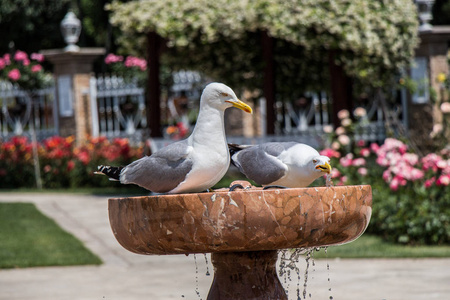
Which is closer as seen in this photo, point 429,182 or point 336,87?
point 429,182

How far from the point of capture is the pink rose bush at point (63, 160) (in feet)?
47.5

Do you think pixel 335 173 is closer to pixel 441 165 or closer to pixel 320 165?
pixel 441 165

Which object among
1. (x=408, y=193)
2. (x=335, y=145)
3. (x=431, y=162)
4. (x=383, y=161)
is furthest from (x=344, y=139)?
(x=431, y=162)

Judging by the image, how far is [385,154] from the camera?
29.9ft

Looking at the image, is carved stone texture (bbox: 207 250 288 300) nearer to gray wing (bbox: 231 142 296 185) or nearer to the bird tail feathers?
gray wing (bbox: 231 142 296 185)

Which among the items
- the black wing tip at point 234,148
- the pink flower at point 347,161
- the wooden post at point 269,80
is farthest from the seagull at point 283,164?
the wooden post at point 269,80

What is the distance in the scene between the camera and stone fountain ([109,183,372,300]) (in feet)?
10.8

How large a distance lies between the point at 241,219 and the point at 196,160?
30 cm

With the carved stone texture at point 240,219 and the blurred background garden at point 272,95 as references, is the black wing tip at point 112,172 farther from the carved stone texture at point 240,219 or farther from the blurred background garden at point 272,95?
the blurred background garden at point 272,95

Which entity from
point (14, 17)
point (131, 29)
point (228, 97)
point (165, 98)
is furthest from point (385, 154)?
point (14, 17)

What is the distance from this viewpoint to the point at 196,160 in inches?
133

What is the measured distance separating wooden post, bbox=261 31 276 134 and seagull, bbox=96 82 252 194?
7.75 metres

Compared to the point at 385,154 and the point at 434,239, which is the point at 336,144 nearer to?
the point at 385,154

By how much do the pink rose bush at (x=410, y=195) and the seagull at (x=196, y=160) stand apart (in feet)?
16.7
